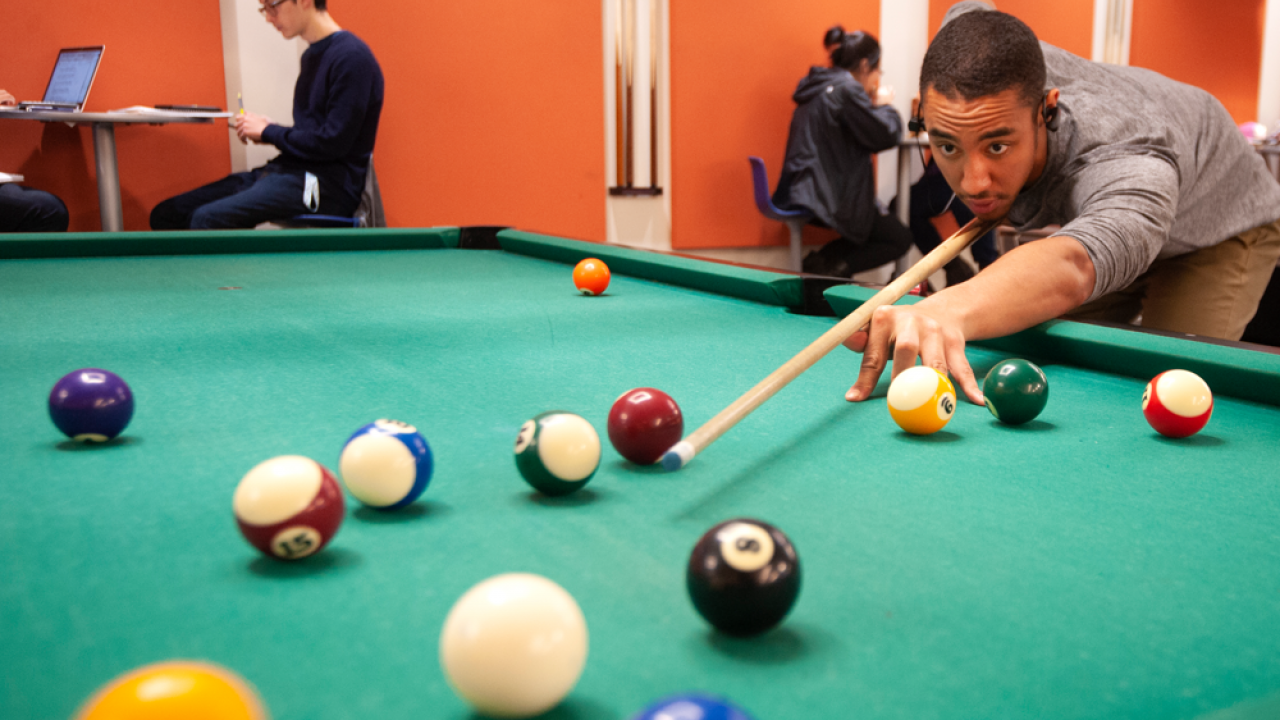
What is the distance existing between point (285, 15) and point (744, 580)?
4336mm

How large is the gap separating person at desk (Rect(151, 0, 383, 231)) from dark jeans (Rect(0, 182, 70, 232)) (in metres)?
0.61

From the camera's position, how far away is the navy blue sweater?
14.1 ft

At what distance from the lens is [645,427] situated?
1089 mm

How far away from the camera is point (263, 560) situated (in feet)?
2.72

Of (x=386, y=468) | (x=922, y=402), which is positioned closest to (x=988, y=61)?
(x=922, y=402)

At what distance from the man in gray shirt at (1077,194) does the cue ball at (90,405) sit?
1016 mm

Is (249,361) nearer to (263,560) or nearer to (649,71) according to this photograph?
(263,560)

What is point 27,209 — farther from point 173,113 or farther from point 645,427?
point 645,427

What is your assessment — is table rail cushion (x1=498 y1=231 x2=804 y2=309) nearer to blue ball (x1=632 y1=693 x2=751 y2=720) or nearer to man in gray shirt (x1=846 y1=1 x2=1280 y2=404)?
man in gray shirt (x1=846 y1=1 x2=1280 y2=404)

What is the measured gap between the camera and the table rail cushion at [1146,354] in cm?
141

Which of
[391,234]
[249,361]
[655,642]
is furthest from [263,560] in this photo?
[391,234]

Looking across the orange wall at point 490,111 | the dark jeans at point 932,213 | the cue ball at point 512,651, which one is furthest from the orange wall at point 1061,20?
the cue ball at point 512,651

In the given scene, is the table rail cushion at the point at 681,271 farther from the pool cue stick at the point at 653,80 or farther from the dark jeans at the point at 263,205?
the pool cue stick at the point at 653,80

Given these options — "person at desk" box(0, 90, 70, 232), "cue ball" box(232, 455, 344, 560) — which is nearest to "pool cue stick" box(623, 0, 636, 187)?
"person at desk" box(0, 90, 70, 232)
